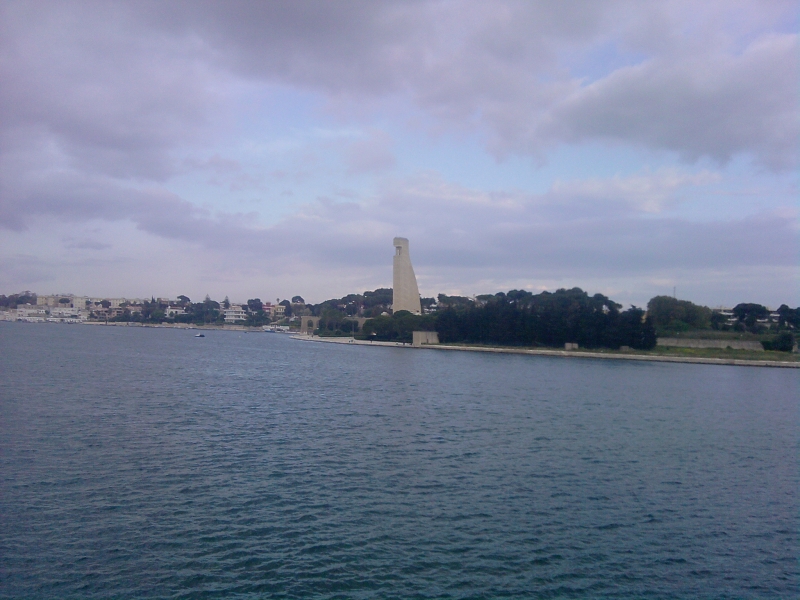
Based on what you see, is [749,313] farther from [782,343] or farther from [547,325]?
[547,325]

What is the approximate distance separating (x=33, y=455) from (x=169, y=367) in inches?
917

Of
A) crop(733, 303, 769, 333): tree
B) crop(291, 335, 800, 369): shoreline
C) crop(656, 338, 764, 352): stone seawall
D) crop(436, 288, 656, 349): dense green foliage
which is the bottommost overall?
crop(291, 335, 800, 369): shoreline

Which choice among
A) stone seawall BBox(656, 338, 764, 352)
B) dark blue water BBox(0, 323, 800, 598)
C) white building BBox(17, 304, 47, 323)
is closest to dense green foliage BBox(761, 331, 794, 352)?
stone seawall BBox(656, 338, 764, 352)

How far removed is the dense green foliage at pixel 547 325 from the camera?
64125mm

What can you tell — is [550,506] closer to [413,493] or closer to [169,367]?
[413,493]

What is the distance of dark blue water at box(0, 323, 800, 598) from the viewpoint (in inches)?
306

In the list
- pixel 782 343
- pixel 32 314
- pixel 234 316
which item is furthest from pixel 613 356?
pixel 32 314

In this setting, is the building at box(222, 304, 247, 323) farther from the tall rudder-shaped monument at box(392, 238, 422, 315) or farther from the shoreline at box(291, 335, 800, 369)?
the shoreline at box(291, 335, 800, 369)

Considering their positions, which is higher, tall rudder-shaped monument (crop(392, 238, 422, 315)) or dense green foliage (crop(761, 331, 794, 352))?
tall rudder-shaped monument (crop(392, 238, 422, 315))

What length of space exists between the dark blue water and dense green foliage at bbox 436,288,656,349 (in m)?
43.0

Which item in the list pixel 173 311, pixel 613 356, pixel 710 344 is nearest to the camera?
pixel 613 356

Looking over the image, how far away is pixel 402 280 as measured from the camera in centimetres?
9112

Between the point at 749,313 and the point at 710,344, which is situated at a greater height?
the point at 749,313

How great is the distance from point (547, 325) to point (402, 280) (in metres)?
28.9
